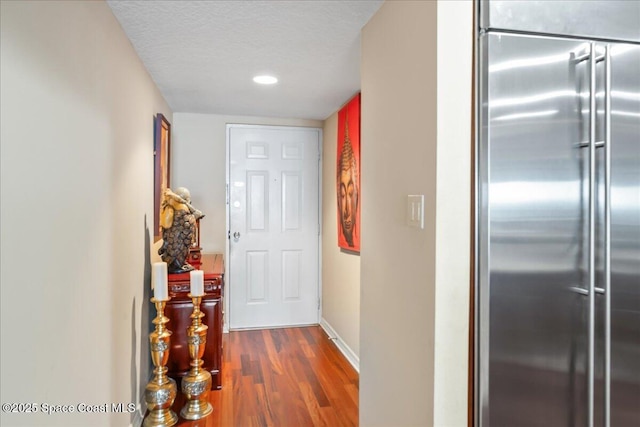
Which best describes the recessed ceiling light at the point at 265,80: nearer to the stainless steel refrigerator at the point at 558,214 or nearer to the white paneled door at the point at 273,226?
the white paneled door at the point at 273,226

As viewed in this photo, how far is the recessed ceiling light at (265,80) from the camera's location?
2828 mm

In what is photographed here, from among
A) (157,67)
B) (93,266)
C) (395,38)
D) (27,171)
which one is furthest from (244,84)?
(27,171)

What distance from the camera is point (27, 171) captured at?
1186mm

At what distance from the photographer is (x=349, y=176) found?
3.34 m

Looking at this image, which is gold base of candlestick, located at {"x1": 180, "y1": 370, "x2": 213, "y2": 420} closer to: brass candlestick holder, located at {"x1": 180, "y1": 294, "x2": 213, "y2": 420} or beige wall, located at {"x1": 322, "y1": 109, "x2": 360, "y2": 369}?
brass candlestick holder, located at {"x1": 180, "y1": 294, "x2": 213, "y2": 420}

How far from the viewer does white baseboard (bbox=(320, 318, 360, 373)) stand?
3342 millimetres

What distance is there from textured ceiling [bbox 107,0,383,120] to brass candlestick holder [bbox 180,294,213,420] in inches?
59.2

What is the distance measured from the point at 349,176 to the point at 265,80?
101 centimetres

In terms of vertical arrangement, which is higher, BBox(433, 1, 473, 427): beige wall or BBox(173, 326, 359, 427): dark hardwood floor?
BBox(433, 1, 473, 427): beige wall

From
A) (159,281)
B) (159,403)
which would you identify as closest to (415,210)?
(159,281)

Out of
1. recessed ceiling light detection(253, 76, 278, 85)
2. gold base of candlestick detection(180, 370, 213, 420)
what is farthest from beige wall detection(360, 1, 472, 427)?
gold base of candlestick detection(180, 370, 213, 420)

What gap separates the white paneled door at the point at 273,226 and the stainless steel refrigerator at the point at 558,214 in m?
3.08

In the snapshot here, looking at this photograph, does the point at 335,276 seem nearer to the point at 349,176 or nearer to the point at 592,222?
the point at 349,176

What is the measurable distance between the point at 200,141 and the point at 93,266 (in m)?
2.67
